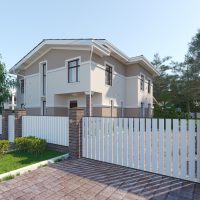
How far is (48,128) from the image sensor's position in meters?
8.17

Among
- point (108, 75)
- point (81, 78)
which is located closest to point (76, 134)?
point (81, 78)

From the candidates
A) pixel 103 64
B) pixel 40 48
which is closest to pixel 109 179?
pixel 103 64

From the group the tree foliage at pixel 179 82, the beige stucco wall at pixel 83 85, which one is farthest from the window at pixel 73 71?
the tree foliage at pixel 179 82

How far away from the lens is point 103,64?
1423cm

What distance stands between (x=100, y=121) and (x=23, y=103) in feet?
49.0

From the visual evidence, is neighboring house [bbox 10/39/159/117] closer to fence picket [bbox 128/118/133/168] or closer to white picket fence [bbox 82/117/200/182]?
white picket fence [bbox 82/117/200/182]

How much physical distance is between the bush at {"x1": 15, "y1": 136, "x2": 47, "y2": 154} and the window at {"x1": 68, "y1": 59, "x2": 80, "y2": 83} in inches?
276

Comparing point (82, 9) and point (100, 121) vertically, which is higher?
point (82, 9)

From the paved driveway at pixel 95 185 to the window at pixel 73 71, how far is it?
9264mm

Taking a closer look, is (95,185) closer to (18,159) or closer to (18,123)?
(18,159)

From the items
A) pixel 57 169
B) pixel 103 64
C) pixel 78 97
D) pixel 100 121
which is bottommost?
→ pixel 57 169

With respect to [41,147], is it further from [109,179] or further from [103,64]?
[103,64]

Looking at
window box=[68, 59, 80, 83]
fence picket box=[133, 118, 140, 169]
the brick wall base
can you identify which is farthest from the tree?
fence picket box=[133, 118, 140, 169]

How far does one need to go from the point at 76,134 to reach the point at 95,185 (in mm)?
2535
